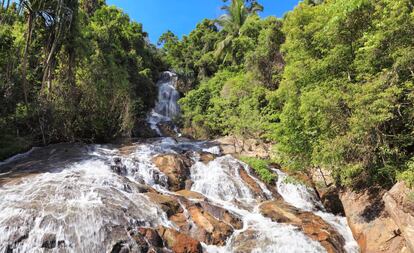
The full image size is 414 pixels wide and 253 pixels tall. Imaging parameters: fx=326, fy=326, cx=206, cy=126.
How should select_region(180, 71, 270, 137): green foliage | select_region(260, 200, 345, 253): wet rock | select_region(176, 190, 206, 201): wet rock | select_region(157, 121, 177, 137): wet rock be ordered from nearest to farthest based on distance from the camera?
select_region(260, 200, 345, 253): wet rock, select_region(176, 190, 206, 201): wet rock, select_region(180, 71, 270, 137): green foliage, select_region(157, 121, 177, 137): wet rock

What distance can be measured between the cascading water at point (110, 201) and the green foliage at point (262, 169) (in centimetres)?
41

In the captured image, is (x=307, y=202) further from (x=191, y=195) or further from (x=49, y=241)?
(x=49, y=241)

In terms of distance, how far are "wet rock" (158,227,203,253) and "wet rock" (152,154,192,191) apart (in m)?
3.88

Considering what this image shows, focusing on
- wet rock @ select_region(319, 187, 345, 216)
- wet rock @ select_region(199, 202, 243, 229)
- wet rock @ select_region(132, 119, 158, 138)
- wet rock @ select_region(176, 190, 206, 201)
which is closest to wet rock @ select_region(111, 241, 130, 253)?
wet rock @ select_region(199, 202, 243, 229)

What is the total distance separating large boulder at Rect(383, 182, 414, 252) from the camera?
745 centimetres

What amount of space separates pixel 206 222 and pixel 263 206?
2717 millimetres

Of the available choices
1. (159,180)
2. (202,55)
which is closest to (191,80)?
(202,55)

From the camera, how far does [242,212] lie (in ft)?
34.1

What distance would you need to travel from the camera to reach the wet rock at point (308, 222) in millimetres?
8719

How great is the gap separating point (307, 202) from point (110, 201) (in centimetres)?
726

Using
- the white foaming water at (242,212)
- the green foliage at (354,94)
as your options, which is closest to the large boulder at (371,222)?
the green foliage at (354,94)

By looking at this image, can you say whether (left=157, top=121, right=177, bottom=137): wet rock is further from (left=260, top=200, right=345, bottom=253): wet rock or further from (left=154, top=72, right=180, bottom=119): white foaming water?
(left=260, top=200, right=345, bottom=253): wet rock

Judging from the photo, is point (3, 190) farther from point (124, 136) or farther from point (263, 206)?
point (124, 136)

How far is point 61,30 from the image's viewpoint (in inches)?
631
